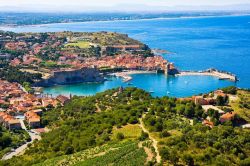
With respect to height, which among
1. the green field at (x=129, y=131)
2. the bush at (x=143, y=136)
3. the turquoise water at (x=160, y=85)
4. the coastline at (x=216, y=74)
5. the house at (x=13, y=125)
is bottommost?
the turquoise water at (x=160, y=85)

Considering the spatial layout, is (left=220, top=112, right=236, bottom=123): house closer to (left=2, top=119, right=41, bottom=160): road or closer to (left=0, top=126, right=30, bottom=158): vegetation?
(left=2, top=119, right=41, bottom=160): road

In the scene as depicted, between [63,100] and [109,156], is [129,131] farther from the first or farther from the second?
[63,100]

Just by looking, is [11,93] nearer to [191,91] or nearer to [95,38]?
[191,91]

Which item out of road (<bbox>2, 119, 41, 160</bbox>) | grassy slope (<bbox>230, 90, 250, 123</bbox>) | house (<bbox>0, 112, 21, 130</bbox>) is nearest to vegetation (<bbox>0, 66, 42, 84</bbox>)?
house (<bbox>0, 112, 21, 130</bbox>)

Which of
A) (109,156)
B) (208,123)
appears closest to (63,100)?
(208,123)

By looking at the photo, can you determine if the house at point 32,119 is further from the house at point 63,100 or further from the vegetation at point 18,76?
the vegetation at point 18,76

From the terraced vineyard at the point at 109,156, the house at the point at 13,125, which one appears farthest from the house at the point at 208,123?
the house at the point at 13,125
